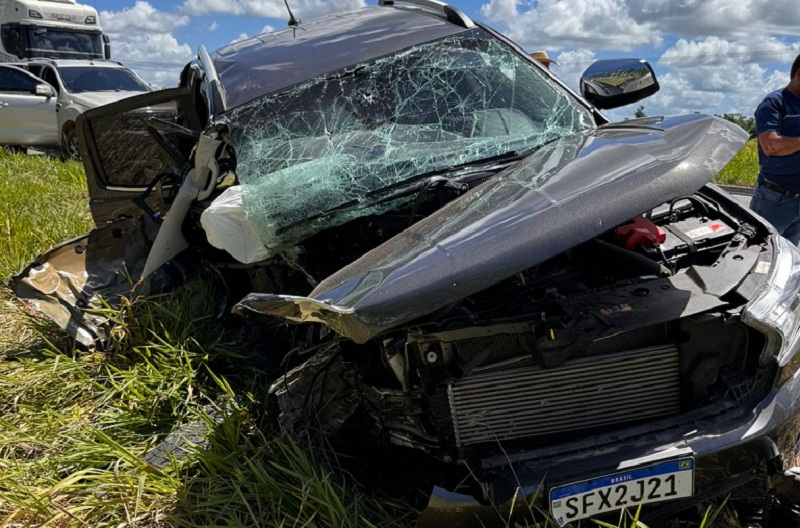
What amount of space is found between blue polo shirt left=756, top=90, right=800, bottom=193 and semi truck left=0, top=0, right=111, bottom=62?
14734mm

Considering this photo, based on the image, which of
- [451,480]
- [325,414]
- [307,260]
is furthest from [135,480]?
[451,480]

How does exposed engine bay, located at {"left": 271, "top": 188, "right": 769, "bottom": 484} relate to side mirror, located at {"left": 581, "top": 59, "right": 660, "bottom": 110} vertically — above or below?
below

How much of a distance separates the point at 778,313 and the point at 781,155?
2281mm

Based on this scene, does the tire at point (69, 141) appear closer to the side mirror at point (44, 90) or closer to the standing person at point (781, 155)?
the side mirror at point (44, 90)

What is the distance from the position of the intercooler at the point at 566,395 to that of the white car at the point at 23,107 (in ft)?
32.6

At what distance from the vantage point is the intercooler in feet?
6.28

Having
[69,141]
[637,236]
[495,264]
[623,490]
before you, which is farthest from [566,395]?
[69,141]

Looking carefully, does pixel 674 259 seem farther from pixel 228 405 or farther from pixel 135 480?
pixel 135 480

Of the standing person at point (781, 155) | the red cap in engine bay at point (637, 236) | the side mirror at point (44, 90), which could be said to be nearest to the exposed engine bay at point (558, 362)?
the red cap in engine bay at point (637, 236)

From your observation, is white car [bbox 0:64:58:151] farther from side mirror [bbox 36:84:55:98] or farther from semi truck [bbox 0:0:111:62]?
semi truck [bbox 0:0:111:62]

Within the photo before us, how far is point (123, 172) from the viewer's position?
372 cm

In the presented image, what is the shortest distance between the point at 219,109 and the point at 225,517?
5.14 ft

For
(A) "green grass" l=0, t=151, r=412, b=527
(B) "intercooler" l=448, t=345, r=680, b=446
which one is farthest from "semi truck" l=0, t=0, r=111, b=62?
(B) "intercooler" l=448, t=345, r=680, b=446

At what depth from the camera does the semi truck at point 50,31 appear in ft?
46.9
